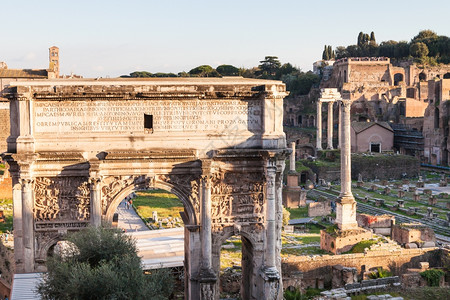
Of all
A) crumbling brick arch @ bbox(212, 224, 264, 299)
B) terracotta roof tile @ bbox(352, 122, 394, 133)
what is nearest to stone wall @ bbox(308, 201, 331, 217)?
crumbling brick arch @ bbox(212, 224, 264, 299)

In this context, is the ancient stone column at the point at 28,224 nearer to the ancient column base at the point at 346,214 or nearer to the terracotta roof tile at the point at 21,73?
the ancient column base at the point at 346,214

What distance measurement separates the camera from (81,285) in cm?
1066

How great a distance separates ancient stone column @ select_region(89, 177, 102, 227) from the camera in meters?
13.1

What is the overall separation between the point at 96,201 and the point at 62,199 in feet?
3.00

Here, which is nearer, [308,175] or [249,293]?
[249,293]

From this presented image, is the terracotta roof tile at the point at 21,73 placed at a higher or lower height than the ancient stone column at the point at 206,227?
higher

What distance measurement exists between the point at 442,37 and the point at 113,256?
290 feet

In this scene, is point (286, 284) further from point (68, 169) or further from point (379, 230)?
point (379, 230)

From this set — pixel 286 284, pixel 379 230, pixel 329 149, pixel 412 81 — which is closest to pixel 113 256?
pixel 286 284

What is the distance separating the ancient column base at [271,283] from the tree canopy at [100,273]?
258cm

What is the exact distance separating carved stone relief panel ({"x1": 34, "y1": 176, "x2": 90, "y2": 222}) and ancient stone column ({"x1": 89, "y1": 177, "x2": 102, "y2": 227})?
26 centimetres

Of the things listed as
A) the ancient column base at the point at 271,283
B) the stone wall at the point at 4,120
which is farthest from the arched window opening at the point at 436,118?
the ancient column base at the point at 271,283

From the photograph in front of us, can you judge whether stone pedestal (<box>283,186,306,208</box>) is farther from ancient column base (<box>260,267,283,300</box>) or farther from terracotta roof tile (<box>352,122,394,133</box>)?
terracotta roof tile (<box>352,122,394,133</box>)

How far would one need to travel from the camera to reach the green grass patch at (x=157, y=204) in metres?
32.2
